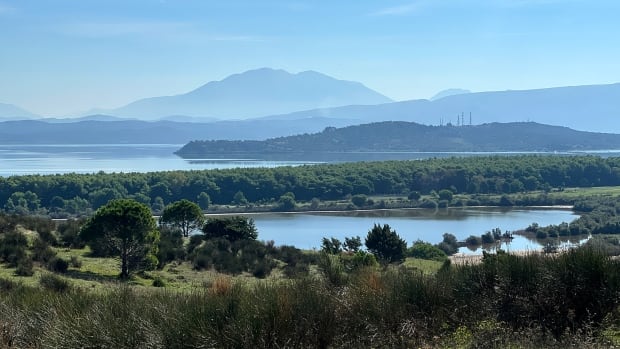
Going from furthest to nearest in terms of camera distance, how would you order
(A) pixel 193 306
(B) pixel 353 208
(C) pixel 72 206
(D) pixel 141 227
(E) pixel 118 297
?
1. (B) pixel 353 208
2. (C) pixel 72 206
3. (D) pixel 141 227
4. (E) pixel 118 297
5. (A) pixel 193 306

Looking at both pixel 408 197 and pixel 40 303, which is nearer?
Result: pixel 40 303

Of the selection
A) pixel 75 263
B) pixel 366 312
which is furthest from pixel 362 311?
pixel 75 263

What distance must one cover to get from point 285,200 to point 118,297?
5478 centimetres

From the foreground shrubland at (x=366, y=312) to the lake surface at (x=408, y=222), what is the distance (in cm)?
3060

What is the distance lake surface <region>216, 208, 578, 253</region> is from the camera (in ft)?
140

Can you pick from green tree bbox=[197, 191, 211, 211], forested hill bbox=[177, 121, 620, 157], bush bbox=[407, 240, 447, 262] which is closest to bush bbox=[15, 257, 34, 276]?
bush bbox=[407, 240, 447, 262]

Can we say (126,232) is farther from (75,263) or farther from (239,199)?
(239,199)

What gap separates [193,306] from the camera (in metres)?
6.40

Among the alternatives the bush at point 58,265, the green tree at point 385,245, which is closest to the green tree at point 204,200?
the green tree at point 385,245

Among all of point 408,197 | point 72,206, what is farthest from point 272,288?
point 408,197

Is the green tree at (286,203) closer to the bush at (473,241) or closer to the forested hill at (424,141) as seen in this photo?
the bush at (473,241)

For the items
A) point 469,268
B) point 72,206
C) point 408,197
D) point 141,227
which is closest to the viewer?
point 469,268

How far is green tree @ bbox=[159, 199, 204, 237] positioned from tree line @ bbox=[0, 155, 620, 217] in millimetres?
28370

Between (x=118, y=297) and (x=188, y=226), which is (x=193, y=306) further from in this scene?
(x=188, y=226)
